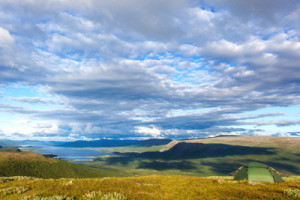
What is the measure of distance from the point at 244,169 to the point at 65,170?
208 meters

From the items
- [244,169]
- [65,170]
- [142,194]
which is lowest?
[65,170]

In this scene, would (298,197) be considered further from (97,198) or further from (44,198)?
(44,198)

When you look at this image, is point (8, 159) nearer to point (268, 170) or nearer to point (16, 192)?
point (16, 192)

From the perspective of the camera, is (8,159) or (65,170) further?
(65,170)

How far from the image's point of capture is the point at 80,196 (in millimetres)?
14188

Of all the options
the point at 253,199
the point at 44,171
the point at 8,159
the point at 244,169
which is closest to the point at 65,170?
the point at 44,171

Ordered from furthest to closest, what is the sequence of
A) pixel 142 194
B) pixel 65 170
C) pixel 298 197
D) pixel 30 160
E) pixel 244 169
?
pixel 65 170 → pixel 30 160 → pixel 244 169 → pixel 142 194 → pixel 298 197

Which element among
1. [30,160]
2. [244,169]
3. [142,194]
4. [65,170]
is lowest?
[65,170]

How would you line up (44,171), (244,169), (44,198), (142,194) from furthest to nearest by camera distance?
(44,171) → (244,169) → (142,194) → (44,198)

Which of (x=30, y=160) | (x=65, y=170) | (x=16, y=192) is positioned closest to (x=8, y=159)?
(x=30, y=160)

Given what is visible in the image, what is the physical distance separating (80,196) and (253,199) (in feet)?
44.4

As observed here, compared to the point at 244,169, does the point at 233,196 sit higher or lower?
higher

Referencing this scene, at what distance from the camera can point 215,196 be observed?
1445 centimetres

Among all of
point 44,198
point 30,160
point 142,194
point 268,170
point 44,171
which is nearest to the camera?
point 44,198
